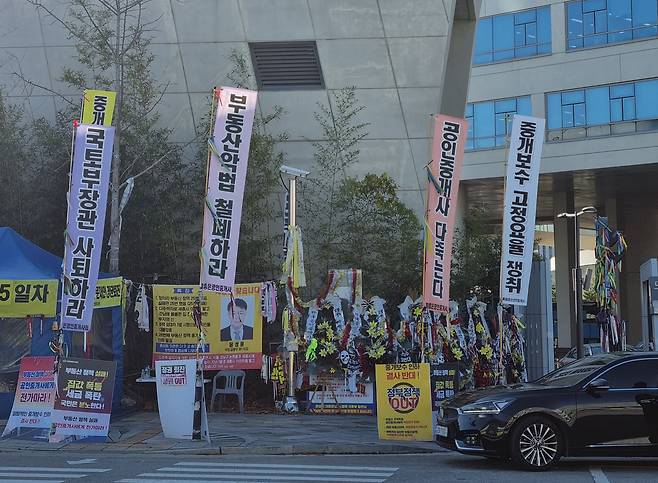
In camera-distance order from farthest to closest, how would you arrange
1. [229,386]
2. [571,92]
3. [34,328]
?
[571,92], [229,386], [34,328]

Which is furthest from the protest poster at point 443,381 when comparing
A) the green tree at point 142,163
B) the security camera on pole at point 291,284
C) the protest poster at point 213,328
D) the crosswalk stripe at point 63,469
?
the green tree at point 142,163

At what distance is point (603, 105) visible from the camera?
34.6 m

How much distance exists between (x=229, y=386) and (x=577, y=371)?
904cm

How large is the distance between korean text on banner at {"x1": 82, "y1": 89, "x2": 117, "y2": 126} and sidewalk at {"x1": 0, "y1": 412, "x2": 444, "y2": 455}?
5400 millimetres

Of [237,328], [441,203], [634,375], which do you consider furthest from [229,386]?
[634,375]

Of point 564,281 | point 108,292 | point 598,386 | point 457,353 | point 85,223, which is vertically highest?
point 564,281

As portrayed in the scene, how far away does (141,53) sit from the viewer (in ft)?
70.3

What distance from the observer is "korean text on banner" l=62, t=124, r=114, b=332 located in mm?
14258

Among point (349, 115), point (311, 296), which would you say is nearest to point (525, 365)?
point (311, 296)

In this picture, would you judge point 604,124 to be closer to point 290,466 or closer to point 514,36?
point 514,36

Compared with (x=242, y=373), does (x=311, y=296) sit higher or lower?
higher

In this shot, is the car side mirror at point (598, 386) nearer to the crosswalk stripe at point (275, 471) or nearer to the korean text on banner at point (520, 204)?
the crosswalk stripe at point (275, 471)

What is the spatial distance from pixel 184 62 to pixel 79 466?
13.6 meters

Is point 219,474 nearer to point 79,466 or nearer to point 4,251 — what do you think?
point 79,466
